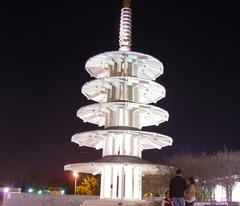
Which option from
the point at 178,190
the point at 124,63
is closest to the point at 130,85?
the point at 124,63

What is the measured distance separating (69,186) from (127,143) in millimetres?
92899

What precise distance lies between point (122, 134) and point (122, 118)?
2.13 metres

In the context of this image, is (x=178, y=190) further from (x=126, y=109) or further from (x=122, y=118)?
(x=126, y=109)

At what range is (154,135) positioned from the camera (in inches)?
1977

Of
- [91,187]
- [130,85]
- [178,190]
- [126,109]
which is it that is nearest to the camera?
[178,190]

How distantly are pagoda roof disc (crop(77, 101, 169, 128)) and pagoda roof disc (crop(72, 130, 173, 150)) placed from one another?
232 cm

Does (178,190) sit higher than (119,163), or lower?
lower

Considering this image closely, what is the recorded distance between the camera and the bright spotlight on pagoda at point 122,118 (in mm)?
49156

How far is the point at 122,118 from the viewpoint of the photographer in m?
51.5


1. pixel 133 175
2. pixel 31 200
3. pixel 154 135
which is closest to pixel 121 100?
pixel 154 135

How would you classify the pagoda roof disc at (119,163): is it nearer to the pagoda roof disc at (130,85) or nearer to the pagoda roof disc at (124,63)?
the pagoda roof disc at (130,85)

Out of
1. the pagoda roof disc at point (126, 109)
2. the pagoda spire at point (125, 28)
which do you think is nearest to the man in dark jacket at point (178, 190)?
the pagoda roof disc at point (126, 109)

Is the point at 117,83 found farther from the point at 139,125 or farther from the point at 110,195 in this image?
the point at 110,195

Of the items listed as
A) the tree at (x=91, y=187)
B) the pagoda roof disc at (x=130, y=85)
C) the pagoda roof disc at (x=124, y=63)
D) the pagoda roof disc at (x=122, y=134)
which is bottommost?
the tree at (x=91, y=187)
